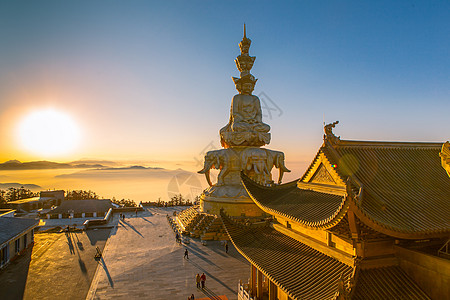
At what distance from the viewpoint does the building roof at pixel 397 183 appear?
798 centimetres

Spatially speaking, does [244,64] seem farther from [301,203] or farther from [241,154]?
[301,203]

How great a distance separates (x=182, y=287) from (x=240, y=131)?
64.1 ft

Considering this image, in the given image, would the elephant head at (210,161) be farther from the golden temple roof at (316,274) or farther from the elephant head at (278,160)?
the golden temple roof at (316,274)

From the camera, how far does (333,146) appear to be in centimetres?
1078

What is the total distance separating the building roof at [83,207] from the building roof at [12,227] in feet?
44.8

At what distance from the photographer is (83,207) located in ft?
130

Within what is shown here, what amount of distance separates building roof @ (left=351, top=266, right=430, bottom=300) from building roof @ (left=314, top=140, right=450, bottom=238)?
4.43 feet

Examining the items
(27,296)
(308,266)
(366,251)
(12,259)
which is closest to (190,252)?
(27,296)

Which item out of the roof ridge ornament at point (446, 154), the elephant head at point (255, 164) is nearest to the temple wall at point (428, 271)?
the roof ridge ornament at point (446, 154)

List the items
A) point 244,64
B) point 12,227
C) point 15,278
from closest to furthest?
point 15,278 < point 12,227 < point 244,64

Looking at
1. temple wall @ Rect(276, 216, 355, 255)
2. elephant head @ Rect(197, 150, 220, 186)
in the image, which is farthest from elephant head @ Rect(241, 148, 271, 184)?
temple wall @ Rect(276, 216, 355, 255)

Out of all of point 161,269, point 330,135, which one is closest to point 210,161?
point 161,269

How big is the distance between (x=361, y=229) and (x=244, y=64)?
1174 inches

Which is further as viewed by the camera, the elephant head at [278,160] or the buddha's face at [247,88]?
the buddha's face at [247,88]
